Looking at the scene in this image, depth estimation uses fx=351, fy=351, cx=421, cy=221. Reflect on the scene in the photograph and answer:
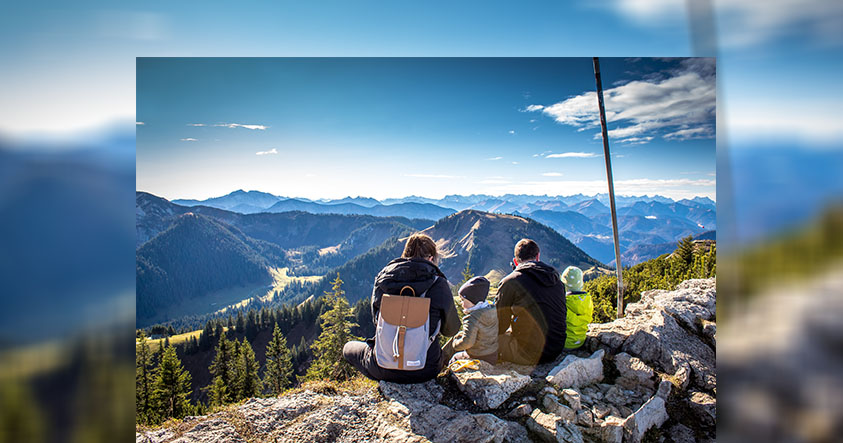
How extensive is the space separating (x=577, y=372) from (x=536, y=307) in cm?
76

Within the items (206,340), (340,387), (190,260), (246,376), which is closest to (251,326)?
(206,340)

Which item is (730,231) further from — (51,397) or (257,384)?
(257,384)

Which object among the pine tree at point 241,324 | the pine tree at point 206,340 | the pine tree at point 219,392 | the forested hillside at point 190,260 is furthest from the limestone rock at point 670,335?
the forested hillside at point 190,260

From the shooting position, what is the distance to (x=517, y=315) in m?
4.05

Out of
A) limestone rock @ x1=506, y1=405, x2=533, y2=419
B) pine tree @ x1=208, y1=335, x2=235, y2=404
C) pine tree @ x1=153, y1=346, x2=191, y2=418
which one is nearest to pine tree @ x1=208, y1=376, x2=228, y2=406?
pine tree @ x1=208, y1=335, x2=235, y2=404

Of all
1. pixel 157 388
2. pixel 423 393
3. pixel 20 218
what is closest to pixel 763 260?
pixel 423 393

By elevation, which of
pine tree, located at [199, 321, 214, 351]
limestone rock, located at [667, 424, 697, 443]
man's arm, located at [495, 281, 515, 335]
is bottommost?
pine tree, located at [199, 321, 214, 351]

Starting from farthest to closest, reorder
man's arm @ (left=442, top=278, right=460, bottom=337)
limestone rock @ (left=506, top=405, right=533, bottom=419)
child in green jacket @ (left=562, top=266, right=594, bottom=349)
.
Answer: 1. child in green jacket @ (left=562, top=266, right=594, bottom=349)
2. man's arm @ (left=442, top=278, right=460, bottom=337)
3. limestone rock @ (left=506, top=405, right=533, bottom=419)

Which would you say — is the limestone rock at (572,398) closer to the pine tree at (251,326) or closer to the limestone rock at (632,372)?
the limestone rock at (632,372)

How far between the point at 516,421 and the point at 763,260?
2621 millimetres

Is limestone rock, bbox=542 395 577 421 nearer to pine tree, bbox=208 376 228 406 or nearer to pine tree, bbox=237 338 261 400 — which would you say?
pine tree, bbox=208 376 228 406

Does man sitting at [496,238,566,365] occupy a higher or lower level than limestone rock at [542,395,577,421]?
higher

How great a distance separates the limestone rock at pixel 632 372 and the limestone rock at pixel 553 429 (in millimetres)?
1165

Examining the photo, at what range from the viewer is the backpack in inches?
126
